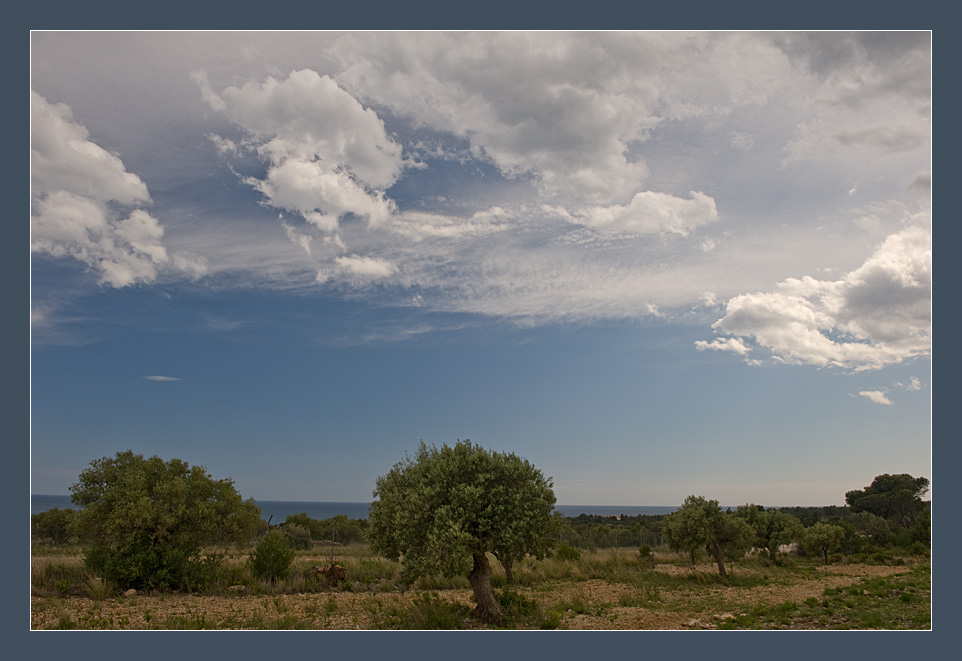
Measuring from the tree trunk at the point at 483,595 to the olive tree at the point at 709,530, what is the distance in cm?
1664

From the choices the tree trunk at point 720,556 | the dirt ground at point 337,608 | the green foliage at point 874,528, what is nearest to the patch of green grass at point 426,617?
the dirt ground at point 337,608

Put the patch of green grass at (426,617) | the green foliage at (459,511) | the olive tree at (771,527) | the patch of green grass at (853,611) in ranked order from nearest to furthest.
→ the green foliage at (459,511) → the patch of green grass at (426,617) → the patch of green grass at (853,611) → the olive tree at (771,527)

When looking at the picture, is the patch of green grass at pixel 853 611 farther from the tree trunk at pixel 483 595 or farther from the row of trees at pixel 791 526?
the row of trees at pixel 791 526

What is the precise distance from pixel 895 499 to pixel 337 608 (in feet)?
207

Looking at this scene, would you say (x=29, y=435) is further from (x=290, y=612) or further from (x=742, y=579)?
(x=742, y=579)

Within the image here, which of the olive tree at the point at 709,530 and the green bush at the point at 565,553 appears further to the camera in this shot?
the green bush at the point at 565,553

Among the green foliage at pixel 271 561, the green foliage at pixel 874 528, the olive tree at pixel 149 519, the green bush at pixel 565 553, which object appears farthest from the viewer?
the green foliage at pixel 874 528

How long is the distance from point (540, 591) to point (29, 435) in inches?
632

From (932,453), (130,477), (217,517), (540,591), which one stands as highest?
(932,453)

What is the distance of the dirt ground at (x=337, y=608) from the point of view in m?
13.1

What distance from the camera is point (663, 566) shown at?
3077 centimetres

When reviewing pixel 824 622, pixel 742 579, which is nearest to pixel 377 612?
pixel 824 622

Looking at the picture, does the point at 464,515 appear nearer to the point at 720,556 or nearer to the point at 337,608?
the point at 337,608

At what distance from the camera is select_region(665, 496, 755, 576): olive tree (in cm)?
2600
